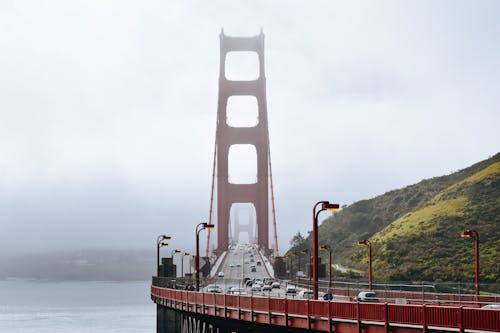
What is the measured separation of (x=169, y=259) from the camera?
319 ft

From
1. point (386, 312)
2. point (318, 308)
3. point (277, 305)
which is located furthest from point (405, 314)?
point (277, 305)

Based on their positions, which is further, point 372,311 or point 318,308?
point 318,308

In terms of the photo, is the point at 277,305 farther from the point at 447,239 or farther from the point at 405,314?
the point at 447,239

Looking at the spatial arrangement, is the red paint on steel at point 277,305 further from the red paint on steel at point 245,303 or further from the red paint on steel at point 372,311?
the red paint on steel at point 372,311

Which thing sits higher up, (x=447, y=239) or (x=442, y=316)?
(x=447, y=239)

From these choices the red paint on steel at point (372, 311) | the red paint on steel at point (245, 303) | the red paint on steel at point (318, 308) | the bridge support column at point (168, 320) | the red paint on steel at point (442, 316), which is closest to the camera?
the red paint on steel at point (442, 316)

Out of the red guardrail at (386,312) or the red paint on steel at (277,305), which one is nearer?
the red guardrail at (386,312)

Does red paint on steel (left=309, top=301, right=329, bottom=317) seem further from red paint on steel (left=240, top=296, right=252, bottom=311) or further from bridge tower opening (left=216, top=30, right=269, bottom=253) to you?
bridge tower opening (left=216, top=30, right=269, bottom=253)

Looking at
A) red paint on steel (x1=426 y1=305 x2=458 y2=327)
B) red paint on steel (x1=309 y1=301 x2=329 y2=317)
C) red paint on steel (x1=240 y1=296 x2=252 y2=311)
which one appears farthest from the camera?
red paint on steel (x1=240 y1=296 x2=252 y2=311)

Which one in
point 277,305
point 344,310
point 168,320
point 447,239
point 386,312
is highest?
point 447,239

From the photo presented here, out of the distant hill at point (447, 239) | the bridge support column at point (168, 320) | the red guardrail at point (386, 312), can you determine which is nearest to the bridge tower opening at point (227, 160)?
the distant hill at point (447, 239)

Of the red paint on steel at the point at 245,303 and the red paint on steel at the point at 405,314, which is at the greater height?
the red paint on steel at the point at 405,314

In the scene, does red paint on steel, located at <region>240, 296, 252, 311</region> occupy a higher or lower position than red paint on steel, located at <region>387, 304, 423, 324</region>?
lower

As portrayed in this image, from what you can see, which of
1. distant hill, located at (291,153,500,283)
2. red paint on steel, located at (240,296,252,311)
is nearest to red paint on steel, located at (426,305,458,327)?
red paint on steel, located at (240,296,252,311)
